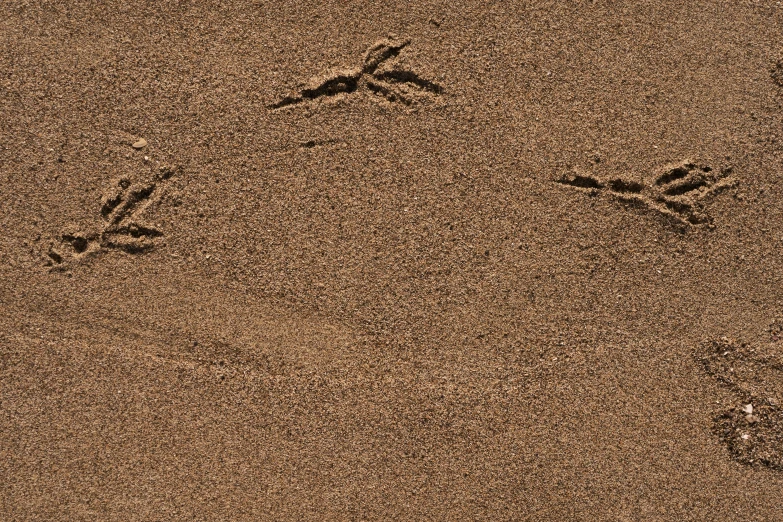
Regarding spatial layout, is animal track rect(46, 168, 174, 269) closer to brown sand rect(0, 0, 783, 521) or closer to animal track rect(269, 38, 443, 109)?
brown sand rect(0, 0, 783, 521)

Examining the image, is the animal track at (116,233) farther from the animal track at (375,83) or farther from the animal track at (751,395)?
the animal track at (751,395)

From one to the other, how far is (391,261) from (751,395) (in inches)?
54.2

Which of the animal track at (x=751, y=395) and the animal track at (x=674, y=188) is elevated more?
the animal track at (x=674, y=188)

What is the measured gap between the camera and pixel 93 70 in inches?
84.5

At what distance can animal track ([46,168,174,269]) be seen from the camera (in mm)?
2111

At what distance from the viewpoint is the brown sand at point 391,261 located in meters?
2.07

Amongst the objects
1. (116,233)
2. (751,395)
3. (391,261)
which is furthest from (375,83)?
(751,395)

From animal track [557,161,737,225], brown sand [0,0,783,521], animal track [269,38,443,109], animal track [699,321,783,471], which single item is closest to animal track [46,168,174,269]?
brown sand [0,0,783,521]

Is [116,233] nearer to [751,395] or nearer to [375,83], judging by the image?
[375,83]

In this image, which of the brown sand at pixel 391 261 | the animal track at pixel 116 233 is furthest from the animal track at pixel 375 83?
the animal track at pixel 116 233

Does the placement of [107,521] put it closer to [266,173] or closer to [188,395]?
[188,395]

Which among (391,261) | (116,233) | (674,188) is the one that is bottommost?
(116,233)

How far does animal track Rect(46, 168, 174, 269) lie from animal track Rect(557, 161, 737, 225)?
152cm

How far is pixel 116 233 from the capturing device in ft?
6.93
